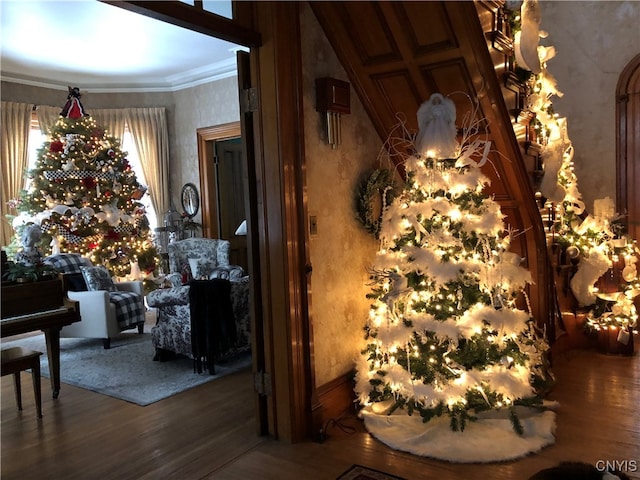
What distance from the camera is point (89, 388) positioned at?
3.93m

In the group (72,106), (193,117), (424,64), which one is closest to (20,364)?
(424,64)

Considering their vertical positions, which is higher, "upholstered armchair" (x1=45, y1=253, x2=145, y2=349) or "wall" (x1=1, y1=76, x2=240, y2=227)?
"wall" (x1=1, y1=76, x2=240, y2=227)

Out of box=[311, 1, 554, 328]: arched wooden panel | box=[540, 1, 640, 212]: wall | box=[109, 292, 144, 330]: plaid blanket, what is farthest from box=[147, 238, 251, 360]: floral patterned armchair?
box=[540, 1, 640, 212]: wall

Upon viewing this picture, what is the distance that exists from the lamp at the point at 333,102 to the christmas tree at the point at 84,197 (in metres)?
4.50

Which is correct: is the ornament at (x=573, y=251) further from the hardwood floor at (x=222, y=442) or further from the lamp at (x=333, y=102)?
the lamp at (x=333, y=102)

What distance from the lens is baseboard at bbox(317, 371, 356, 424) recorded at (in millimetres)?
3070

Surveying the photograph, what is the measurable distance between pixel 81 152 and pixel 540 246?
18.1 feet

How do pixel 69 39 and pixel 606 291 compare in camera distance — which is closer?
pixel 606 291

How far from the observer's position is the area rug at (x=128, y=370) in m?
3.82

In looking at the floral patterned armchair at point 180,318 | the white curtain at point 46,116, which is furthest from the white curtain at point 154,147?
the floral patterned armchair at point 180,318

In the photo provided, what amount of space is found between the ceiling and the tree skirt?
14.0ft

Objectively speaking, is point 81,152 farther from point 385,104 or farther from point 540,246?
point 540,246

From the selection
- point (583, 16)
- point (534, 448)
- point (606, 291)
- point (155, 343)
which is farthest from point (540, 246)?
point (155, 343)

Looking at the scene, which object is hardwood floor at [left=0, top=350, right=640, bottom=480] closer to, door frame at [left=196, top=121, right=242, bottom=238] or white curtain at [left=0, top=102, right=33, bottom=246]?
white curtain at [left=0, top=102, right=33, bottom=246]
